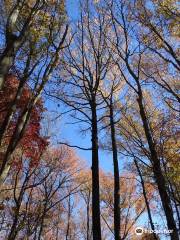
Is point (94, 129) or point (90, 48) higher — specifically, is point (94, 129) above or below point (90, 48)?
below

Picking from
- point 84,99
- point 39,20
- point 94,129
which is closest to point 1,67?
point 39,20

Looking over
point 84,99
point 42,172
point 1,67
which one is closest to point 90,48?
point 84,99

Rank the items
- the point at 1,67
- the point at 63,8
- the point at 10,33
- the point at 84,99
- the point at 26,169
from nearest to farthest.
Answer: the point at 1,67
the point at 10,33
the point at 63,8
the point at 84,99
the point at 26,169

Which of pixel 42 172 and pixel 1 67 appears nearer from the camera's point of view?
pixel 1 67

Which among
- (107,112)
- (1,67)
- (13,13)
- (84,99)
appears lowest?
(1,67)

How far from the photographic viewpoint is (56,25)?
8250 mm

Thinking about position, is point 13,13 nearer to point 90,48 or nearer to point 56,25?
point 56,25

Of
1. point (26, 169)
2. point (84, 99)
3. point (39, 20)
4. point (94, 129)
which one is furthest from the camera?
point (26, 169)

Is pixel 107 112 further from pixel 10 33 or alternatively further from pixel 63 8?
pixel 10 33

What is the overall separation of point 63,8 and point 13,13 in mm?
3112

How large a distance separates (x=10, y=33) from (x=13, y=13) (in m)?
0.57

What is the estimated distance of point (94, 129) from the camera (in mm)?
10875

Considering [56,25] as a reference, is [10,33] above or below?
below

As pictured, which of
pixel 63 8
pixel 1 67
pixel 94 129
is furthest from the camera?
pixel 94 129
